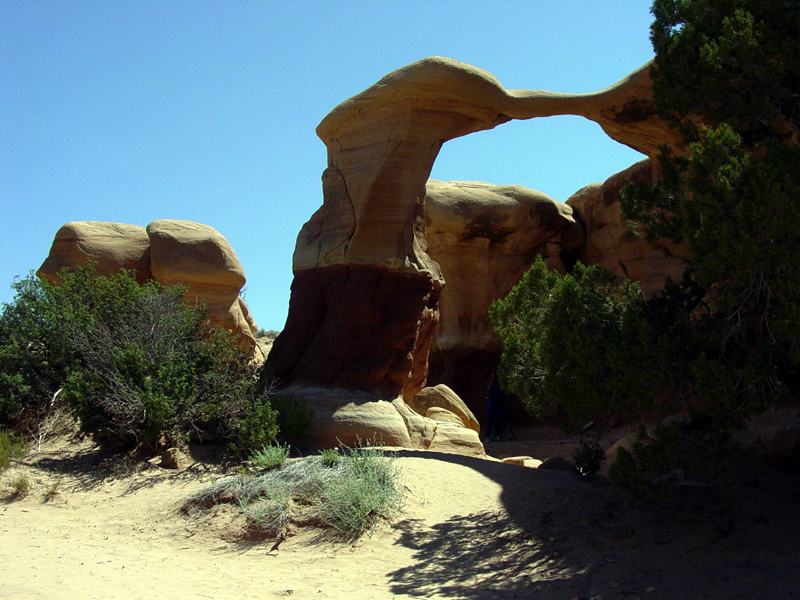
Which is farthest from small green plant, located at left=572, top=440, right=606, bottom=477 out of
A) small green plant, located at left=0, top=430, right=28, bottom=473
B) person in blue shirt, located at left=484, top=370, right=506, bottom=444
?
person in blue shirt, located at left=484, top=370, right=506, bottom=444

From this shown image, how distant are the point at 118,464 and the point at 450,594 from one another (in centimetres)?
512

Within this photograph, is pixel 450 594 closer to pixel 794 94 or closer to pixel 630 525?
pixel 630 525

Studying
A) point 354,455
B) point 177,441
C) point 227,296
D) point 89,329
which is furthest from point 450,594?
point 227,296

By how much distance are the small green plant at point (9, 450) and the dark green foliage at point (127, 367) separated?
2.02 ft

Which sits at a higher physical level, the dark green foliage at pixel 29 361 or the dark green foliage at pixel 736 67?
the dark green foliage at pixel 736 67

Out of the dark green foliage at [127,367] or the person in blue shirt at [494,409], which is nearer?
the dark green foliage at [127,367]

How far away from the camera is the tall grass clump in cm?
777

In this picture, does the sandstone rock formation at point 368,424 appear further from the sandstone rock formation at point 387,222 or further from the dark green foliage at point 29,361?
the dark green foliage at point 29,361

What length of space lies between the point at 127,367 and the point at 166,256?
8.41m

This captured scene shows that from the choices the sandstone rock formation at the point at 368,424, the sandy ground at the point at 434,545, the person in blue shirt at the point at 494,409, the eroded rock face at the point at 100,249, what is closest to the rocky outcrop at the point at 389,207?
the sandstone rock formation at the point at 368,424

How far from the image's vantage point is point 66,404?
10289 millimetres

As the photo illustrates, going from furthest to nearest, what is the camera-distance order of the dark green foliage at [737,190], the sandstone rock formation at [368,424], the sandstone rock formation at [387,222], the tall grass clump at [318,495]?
the sandstone rock formation at [387,222]
the sandstone rock formation at [368,424]
the tall grass clump at [318,495]
the dark green foliage at [737,190]

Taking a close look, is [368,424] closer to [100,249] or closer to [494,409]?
[494,409]

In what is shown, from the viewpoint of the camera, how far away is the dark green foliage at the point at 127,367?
9.29 metres
